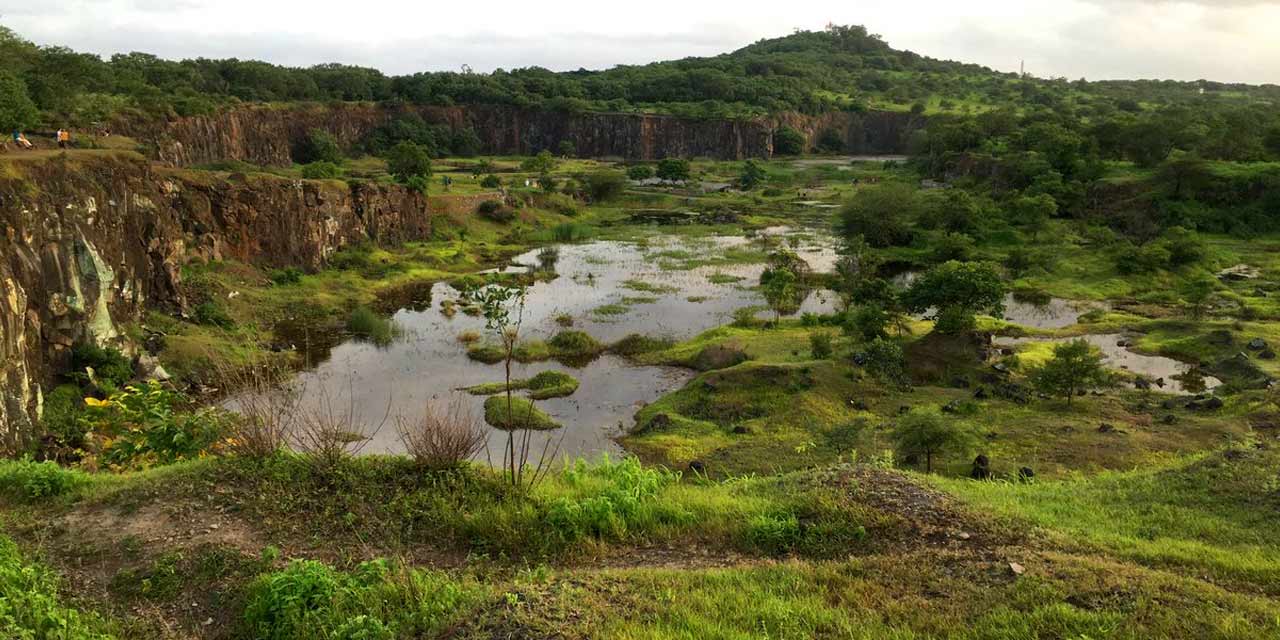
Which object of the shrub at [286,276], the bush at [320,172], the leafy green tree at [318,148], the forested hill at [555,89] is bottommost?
the shrub at [286,276]

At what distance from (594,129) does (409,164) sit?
6988 cm

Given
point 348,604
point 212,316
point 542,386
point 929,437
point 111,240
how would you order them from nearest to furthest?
point 348,604
point 929,437
point 542,386
point 111,240
point 212,316

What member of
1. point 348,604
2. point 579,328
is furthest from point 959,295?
point 348,604

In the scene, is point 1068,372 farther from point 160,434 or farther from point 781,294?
point 160,434

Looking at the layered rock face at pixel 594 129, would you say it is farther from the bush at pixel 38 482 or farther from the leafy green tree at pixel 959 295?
the bush at pixel 38 482

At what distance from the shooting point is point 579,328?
122ft

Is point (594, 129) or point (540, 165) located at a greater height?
point (594, 129)

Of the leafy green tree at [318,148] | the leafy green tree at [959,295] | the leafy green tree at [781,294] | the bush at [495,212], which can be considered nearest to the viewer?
the leafy green tree at [959,295]

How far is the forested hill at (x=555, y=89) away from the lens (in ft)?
192

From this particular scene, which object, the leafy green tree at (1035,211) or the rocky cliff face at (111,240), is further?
the leafy green tree at (1035,211)

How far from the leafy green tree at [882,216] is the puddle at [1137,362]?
88.4ft

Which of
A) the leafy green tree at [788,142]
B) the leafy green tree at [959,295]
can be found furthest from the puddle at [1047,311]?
the leafy green tree at [788,142]

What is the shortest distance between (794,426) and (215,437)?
16.5 m

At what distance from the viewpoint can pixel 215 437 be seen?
13.8 m
